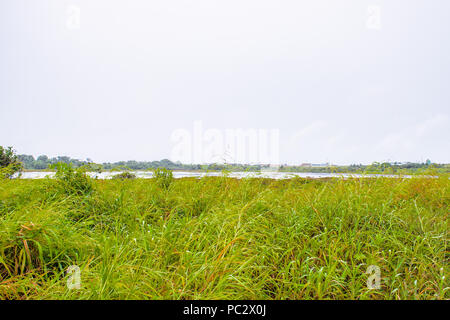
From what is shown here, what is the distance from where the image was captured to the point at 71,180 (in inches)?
171

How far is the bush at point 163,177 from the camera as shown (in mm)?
5031

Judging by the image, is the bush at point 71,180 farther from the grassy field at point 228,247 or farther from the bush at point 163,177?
the bush at point 163,177

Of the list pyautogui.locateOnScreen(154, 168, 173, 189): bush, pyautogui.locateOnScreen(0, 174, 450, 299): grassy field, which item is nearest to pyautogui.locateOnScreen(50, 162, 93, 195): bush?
pyautogui.locateOnScreen(0, 174, 450, 299): grassy field

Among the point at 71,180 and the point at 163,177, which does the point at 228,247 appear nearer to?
the point at 163,177

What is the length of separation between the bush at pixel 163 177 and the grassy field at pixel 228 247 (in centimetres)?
74

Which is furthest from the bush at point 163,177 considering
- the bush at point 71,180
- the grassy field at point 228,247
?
the bush at point 71,180

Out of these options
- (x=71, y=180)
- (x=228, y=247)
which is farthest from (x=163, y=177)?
(x=228, y=247)

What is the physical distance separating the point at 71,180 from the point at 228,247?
3.35 metres

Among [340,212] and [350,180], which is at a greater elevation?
[350,180]

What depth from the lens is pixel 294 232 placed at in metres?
2.95

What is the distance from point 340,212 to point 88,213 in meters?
→ 3.62

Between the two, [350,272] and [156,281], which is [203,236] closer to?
[156,281]

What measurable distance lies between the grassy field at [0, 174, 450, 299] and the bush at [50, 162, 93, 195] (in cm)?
4
